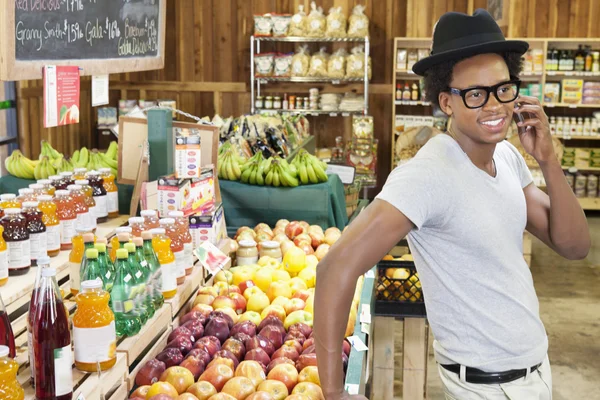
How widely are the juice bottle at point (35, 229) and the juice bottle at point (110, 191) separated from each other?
98 centimetres

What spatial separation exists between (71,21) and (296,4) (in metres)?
6.34

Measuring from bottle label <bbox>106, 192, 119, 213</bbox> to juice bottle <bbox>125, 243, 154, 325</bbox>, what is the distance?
4.75 ft

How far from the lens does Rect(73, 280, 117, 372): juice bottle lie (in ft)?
6.44

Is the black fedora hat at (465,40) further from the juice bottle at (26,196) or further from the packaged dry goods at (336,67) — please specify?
the packaged dry goods at (336,67)

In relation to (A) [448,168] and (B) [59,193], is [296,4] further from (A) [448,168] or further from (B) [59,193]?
(A) [448,168]

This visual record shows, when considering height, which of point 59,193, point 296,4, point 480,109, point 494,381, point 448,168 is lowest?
point 494,381

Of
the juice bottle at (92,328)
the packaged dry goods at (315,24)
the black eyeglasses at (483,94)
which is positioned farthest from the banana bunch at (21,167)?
the packaged dry goods at (315,24)

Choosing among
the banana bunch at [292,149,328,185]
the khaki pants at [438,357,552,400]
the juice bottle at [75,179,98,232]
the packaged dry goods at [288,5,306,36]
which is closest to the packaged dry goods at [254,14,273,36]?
the packaged dry goods at [288,5,306,36]

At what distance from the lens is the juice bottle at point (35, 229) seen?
265 cm

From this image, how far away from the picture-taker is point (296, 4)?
9.43 metres

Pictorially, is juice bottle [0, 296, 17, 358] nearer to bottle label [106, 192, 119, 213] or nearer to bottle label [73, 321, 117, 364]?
bottle label [73, 321, 117, 364]

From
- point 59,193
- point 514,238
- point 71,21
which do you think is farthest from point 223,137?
point 514,238

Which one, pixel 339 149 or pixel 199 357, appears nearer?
pixel 199 357

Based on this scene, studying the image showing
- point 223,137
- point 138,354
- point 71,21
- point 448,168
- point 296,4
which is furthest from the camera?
point 296,4
